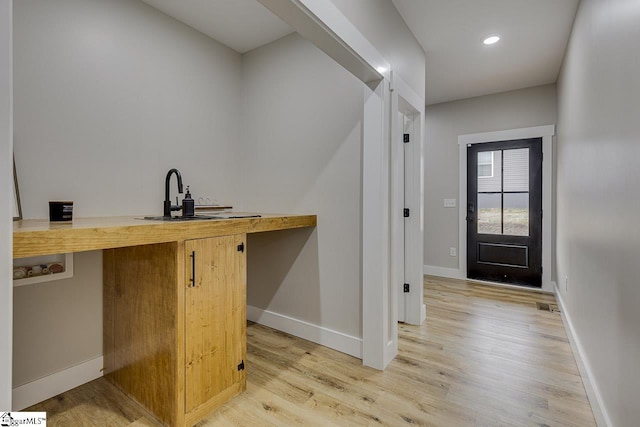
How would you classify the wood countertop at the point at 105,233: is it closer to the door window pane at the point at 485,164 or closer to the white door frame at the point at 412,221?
the white door frame at the point at 412,221

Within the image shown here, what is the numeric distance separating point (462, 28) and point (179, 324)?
303 cm

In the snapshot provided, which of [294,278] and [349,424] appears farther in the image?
[294,278]

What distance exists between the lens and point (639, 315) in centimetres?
112

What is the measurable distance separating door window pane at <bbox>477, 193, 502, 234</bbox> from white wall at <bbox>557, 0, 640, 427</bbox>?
5.87 feet

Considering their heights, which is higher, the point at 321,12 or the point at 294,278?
the point at 321,12

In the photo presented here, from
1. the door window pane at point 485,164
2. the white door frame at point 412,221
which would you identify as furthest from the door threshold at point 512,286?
the white door frame at point 412,221

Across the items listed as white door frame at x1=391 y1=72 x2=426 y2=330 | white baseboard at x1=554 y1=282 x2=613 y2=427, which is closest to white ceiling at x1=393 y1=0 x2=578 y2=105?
white door frame at x1=391 y1=72 x2=426 y2=330

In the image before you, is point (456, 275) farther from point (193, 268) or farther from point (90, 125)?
point (90, 125)

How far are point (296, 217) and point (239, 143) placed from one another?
1173mm

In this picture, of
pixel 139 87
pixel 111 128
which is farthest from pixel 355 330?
pixel 139 87

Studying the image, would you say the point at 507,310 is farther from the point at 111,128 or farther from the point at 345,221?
the point at 111,128

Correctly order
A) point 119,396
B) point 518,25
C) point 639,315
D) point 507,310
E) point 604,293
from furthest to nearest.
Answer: point 507,310 < point 518,25 < point 119,396 < point 604,293 < point 639,315

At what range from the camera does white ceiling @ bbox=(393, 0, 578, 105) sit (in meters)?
Answer: 2.38

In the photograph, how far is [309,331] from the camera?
103 inches
